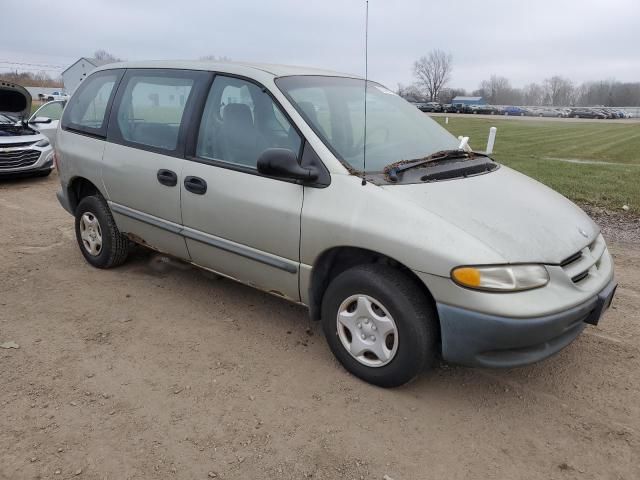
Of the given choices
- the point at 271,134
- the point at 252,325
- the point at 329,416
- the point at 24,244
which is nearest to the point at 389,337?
the point at 329,416

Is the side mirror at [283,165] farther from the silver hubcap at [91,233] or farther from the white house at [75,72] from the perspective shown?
the white house at [75,72]

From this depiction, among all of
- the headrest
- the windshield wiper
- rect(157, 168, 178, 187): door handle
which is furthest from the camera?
rect(157, 168, 178, 187): door handle

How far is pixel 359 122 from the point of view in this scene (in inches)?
133

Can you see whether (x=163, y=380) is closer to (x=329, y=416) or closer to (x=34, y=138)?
(x=329, y=416)

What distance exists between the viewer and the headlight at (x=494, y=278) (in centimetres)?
245

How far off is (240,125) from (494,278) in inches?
76.5

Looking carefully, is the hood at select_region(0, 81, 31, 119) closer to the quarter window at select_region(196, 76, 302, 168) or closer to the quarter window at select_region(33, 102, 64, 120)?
the quarter window at select_region(33, 102, 64, 120)

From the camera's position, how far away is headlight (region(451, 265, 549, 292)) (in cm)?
245

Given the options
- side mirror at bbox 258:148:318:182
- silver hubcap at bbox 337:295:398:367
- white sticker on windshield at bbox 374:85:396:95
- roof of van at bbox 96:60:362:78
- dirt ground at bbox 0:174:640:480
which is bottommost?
dirt ground at bbox 0:174:640:480

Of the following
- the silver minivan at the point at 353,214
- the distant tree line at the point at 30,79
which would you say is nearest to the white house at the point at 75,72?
the distant tree line at the point at 30,79

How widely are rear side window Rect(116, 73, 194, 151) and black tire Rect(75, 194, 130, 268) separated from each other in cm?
73

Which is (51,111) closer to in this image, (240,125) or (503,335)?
(240,125)

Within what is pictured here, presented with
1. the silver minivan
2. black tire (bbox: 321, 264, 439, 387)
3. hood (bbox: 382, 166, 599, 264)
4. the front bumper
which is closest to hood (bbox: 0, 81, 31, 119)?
the silver minivan

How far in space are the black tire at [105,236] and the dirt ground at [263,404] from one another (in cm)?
59
